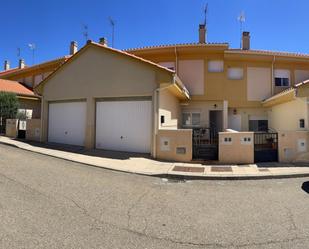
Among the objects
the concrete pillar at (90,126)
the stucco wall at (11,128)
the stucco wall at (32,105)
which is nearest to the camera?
the concrete pillar at (90,126)

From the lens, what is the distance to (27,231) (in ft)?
12.0

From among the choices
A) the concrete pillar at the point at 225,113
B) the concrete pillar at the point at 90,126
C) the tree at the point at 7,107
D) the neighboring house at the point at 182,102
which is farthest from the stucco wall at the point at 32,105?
the concrete pillar at the point at 225,113

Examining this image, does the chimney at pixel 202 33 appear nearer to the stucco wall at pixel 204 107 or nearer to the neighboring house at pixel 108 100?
the stucco wall at pixel 204 107

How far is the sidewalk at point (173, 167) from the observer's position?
802 cm

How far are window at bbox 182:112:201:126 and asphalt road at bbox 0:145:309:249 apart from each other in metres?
9.95

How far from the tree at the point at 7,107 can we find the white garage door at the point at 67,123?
4.04 meters

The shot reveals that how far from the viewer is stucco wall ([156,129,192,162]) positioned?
10.2m

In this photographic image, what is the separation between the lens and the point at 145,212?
4.75 m

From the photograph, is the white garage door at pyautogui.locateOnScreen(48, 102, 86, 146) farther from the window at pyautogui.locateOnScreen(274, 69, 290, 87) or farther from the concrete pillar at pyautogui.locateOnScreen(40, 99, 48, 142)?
the window at pyautogui.locateOnScreen(274, 69, 290, 87)

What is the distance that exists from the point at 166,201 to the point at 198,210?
831mm

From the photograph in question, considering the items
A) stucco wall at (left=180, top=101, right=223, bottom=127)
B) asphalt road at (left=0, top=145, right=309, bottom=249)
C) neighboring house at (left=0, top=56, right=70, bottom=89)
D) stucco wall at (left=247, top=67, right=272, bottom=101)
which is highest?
neighboring house at (left=0, top=56, right=70, bottom=89)

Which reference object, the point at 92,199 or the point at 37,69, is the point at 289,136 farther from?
the point at 37,69

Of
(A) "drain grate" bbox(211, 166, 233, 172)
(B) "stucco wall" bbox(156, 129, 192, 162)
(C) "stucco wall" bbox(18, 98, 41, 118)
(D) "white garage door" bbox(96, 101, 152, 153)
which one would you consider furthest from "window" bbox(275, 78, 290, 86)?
(C) "stucco wall" bbox(18, 98, 41, 118)

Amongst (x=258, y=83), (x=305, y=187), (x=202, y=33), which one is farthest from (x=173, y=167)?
(x=202, y=33)
